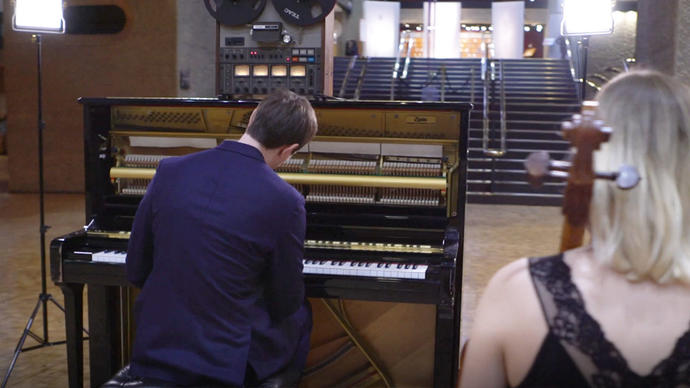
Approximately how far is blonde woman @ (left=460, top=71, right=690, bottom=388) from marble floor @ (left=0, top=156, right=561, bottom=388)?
43.1 inches

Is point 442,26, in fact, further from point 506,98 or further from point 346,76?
point 506,98

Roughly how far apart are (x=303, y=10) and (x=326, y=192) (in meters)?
0.85

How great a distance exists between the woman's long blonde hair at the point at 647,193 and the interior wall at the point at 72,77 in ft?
33.0

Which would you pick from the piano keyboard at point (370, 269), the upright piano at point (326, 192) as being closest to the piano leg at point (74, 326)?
the upright piano at point (326, 192)

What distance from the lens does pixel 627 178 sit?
973 millimetres

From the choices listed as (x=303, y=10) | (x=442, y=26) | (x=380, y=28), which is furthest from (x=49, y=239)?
(x=442, y=26)

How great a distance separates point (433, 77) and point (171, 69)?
5565 millimetres

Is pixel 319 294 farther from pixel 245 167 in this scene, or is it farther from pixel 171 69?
pixel 171 69

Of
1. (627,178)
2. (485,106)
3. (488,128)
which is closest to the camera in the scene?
(627,178)

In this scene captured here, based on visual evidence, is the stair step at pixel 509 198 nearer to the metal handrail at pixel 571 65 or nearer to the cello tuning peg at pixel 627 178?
the metal handrail at pixel 571 65

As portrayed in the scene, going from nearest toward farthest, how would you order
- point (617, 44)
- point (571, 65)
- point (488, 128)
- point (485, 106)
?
point (485, 106)
point (488, 128)
point (571, 65)
point (617, 44)

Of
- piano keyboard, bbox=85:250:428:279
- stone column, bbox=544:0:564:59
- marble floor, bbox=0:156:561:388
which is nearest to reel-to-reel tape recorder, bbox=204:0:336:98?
piano keyboard, bbox=85:250:428:279

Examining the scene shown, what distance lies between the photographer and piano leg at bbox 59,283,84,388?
2941 mm

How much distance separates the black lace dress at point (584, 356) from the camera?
1043 millimetres
